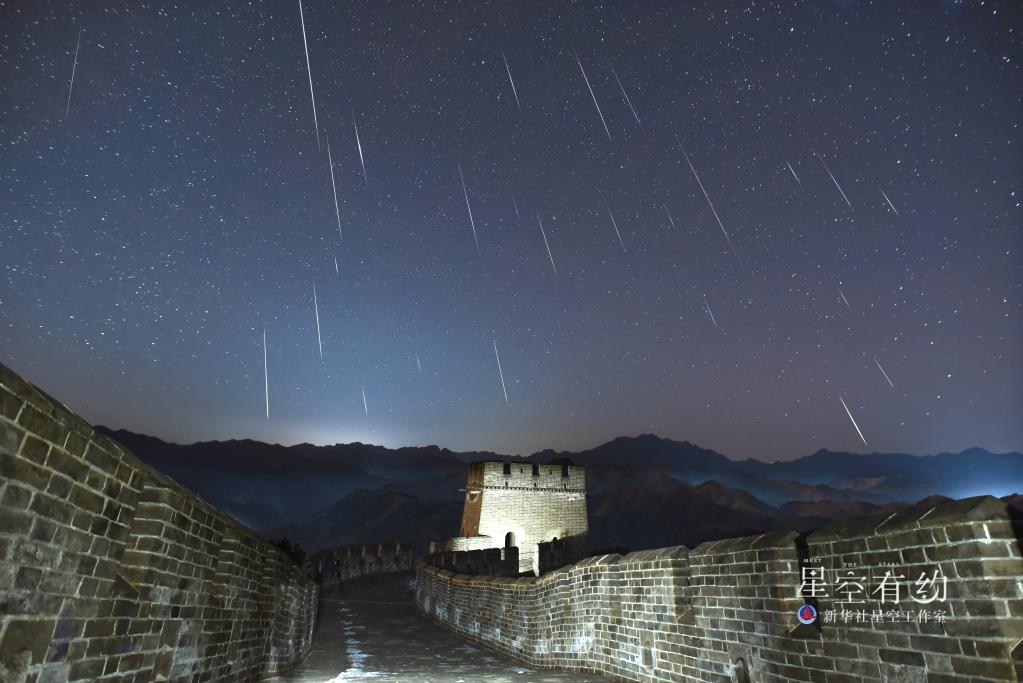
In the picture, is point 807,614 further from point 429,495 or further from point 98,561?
point 429,495

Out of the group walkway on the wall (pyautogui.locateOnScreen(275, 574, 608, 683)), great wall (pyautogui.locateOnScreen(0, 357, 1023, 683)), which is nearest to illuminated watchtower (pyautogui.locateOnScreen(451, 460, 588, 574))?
walkway on the wall (pyautogui.locateOnScreen(275, 574, 608, 683))

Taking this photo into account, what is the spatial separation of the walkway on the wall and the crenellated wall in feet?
3.42

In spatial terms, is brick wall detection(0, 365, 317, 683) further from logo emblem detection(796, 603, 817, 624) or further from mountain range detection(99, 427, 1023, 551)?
mountain range detection(99, 427, 1023, 551)

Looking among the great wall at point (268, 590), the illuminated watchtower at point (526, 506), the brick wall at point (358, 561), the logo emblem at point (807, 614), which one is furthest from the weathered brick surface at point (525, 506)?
the logo emblem at point (807, 614)

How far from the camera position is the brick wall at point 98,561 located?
2816 millimetres

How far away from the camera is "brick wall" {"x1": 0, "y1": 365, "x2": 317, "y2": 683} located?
2.82 meters

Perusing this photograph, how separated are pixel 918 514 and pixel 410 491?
578 ft

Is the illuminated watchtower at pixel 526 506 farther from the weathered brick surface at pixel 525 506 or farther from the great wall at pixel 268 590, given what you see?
the great wall at pixel 268 590

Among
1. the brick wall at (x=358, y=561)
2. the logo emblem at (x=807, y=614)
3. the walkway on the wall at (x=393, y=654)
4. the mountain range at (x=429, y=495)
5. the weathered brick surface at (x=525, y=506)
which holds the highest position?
the mountain range at (x=429, y=495)

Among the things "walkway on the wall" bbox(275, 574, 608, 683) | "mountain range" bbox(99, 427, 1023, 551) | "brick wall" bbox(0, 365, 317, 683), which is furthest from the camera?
"mountain range" bbox(99, 427, 1023, 551)

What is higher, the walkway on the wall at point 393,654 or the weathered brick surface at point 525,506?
the weathered brick surface at point 525,506

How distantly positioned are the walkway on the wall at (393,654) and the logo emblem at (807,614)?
4054 mm

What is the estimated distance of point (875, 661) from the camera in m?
4.25

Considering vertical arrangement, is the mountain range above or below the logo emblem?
above
